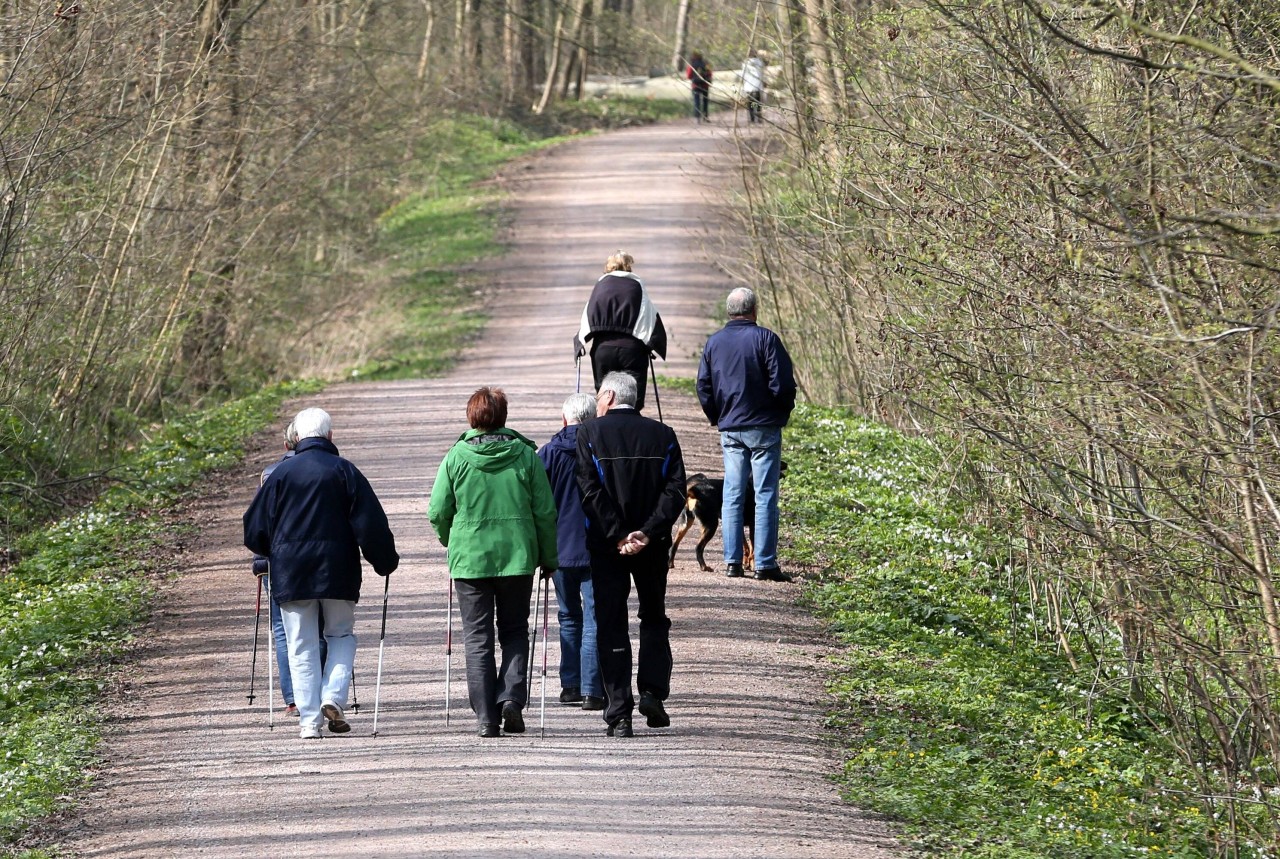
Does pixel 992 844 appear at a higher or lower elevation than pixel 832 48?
lower

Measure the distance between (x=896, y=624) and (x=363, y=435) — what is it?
7745 millimetres

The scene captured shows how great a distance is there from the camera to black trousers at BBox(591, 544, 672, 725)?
29.0 ft

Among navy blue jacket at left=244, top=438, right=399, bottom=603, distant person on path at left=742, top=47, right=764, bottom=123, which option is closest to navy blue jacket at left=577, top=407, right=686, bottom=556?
navy blue jacket at left=244, top=438, right=399, bottom=603

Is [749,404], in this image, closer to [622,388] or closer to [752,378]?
[752,378]

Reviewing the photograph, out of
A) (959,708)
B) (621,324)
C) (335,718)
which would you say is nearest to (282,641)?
(335,718)

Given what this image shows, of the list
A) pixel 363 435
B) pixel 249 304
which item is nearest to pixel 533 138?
pixel 249 304

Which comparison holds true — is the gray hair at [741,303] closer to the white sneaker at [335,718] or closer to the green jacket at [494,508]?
the green jacket at [494,508]

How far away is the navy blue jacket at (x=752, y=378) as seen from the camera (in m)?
12.2

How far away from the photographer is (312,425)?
912cm

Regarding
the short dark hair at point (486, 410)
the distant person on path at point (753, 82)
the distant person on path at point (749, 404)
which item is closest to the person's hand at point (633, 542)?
the short dark hair at point (486, 410)

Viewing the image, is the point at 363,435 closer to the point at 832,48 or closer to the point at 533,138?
the point at 832,48

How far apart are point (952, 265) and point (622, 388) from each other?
2.35 meters

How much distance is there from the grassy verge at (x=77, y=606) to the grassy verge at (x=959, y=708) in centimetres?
399

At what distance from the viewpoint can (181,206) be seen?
20141 mm
